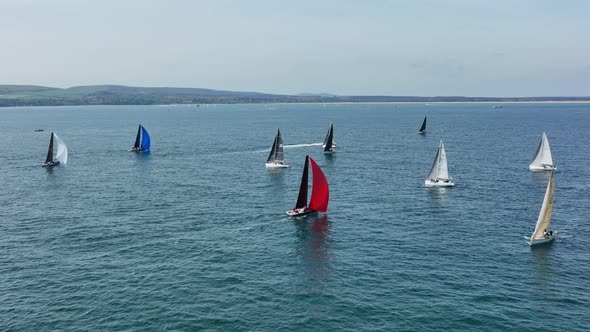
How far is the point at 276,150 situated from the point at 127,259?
219 ft

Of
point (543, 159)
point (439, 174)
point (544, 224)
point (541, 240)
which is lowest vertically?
point (541, 240)

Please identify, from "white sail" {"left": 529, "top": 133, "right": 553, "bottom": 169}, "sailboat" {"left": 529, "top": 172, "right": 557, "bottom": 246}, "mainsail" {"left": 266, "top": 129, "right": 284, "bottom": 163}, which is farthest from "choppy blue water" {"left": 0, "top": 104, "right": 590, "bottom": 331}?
"mainsail" {"left": 266, "top": 129, "right": 284, "bottom": 163}

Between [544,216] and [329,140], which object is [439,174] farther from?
[329,140]

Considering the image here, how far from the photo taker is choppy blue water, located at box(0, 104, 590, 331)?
46.1 meters

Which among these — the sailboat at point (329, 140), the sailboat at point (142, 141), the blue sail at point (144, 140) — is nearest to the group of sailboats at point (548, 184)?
the sailboat at point (329, 140)

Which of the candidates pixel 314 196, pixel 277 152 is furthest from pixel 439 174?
pixel 277 152

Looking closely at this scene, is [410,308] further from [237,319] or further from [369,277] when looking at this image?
[237,319]

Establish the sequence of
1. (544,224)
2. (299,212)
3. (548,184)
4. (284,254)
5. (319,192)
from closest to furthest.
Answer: (284,254), (544,224), (548,184), (299,212), (319,192)

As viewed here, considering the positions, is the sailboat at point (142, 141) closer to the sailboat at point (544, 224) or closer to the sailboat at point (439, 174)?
the sailboat at point (439, 174)

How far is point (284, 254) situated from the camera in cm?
6184

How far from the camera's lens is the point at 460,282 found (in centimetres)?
5269

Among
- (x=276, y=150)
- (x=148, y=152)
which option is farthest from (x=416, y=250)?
(x=148, y=152)

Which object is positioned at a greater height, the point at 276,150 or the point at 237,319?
the point at 276,150

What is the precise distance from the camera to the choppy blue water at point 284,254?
46125mm
